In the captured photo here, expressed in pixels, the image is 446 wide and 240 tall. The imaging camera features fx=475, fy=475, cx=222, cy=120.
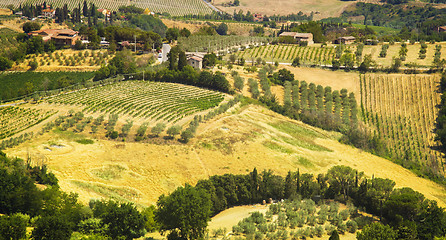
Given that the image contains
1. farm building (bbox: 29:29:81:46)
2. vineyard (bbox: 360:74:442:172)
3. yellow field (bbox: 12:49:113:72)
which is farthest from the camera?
farm building (bbox: 29:29:81:46)

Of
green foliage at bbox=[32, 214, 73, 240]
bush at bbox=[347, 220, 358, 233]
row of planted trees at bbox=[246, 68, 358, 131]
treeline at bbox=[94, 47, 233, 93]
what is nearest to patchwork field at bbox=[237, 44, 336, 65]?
row of planted trees at bbox=[246, 68, 358, 131]

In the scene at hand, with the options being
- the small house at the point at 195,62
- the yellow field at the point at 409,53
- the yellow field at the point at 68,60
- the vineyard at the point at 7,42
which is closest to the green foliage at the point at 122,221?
the small house at the point at 195,62

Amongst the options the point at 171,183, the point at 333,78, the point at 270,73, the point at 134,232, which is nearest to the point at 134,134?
the point at 171,183

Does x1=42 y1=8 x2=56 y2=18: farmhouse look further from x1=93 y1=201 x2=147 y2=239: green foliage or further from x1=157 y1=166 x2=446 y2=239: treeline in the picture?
x1=93 y1=201 x2=147 y2=239: green foliage

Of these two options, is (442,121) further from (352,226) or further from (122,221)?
(122,221)

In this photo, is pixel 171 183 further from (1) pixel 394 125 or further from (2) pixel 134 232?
(1) pixel 394 125

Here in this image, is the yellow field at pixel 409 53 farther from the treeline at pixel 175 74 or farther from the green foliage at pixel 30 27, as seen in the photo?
the green foliage at pixel 30 27
